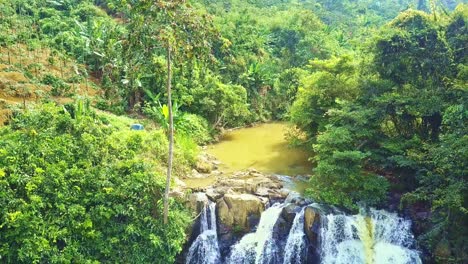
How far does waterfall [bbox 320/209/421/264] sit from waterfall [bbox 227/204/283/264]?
165 centimetres

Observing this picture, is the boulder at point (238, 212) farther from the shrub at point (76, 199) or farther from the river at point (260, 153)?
the river at point (260, 153)

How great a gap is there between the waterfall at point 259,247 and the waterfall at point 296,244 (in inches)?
16.6

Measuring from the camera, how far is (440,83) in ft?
53.8

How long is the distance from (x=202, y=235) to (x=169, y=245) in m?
1.95

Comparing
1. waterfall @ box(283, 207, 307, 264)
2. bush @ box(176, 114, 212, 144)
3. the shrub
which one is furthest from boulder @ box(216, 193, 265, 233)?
bush @ box(176, 114, 212, 144)

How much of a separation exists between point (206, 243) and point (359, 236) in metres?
5.08

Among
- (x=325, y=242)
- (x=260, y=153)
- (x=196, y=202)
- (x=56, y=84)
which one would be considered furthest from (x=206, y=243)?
(x=56, y=84)

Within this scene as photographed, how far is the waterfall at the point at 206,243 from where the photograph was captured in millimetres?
15102

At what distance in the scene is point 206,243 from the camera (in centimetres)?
1521

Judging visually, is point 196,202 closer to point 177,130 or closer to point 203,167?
point 203,167

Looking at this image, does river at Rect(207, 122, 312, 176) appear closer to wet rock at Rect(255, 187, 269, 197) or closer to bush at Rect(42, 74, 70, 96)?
wet rock at Rect(255, 187, 269, 197)

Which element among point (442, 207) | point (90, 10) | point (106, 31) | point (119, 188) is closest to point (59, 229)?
point (119, 188)

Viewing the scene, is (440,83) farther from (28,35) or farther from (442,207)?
(28,35)

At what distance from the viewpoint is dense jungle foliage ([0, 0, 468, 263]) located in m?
12.2
